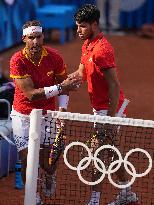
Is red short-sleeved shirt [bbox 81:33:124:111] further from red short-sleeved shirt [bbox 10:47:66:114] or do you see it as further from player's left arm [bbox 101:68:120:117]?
red short-sleeved shirt [bbox 10:47:66:114]

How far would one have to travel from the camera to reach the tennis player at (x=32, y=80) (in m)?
7.05

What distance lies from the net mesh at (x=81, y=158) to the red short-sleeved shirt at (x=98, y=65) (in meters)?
0.29

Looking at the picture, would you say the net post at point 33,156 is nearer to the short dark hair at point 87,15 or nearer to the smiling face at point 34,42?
the smiling face at point 34,42

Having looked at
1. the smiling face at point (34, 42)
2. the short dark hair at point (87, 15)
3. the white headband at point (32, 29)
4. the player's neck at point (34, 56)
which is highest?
the short dark hair at point (87, 15)

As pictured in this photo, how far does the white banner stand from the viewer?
22.5 meters

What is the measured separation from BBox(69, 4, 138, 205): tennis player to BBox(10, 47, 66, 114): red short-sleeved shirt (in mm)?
327

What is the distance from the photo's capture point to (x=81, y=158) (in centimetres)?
677

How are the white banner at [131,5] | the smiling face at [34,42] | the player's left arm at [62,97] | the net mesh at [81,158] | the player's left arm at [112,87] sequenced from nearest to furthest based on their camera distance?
the net mesh at [81,158] → the player's left arm at [112,87] → the smiling face at [34,42] → the player's left arm at [62,97] → the white banner at [131,5]

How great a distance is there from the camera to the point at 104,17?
22.3 meters

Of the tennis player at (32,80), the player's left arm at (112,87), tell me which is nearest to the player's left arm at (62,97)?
the tennis player at (32,80)

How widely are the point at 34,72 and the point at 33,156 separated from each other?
3.90ft

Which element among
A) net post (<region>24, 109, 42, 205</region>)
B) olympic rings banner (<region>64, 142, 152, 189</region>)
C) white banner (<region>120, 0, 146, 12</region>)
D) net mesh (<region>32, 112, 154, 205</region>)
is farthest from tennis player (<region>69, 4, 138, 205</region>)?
white banner (<region>120, 0, 146, 12</region>)

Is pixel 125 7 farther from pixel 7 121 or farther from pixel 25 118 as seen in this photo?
pixel 25 118

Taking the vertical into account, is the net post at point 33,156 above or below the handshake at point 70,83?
below
